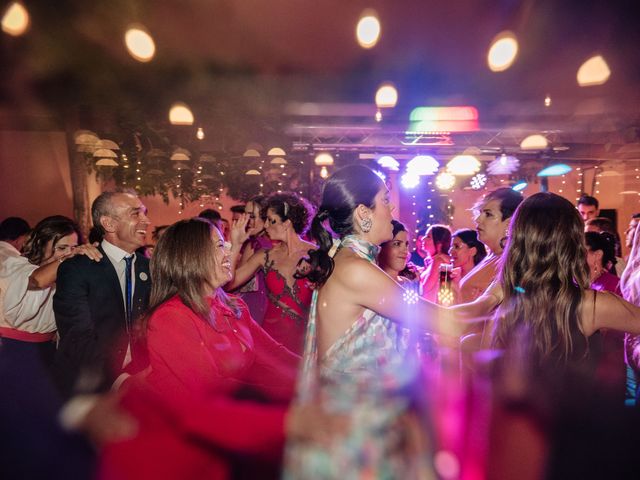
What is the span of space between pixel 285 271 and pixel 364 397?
7.02ft

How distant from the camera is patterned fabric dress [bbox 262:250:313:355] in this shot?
3324 millimetres

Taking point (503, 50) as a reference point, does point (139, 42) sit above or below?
above

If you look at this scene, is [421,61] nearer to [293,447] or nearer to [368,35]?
[368,35]

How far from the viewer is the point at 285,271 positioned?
11.3 feet

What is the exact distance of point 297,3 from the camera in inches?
176

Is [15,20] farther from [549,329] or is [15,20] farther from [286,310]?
[549,329]

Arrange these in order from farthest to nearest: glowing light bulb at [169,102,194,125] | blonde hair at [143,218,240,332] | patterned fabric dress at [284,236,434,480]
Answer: glowing light bulb at [169,102,194,125]
blonde hair at [143,218,240,332]
patterned fabric dress at [284,236,434,480]

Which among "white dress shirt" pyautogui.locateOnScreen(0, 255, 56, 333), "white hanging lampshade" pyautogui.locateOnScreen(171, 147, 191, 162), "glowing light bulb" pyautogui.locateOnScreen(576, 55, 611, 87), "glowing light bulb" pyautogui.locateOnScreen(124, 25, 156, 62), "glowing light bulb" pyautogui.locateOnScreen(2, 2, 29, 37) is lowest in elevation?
"white dress shirt" pyautogui.locateOnScreen(0, 255, 56, 333)

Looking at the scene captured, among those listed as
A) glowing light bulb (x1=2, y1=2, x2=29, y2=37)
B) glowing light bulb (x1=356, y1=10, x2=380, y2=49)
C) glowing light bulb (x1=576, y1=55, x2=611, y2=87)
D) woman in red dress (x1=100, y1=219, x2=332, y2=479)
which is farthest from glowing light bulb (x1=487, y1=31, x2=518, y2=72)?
glowing light bulb (x1=2, y1=2, x2=29, y2=37)

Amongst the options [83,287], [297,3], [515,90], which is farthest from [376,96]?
[83,287]

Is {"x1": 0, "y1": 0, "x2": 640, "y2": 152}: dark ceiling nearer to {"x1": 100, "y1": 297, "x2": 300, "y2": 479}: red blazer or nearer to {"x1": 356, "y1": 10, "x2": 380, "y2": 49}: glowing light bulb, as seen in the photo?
{"x1": 356, "y1": 10, "x2": 380, "y2": 49}: glowing light bulb

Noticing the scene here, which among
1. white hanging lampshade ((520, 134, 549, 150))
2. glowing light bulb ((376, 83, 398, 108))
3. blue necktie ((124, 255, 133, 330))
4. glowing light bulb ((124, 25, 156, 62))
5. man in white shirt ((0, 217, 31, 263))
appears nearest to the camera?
blue necktie ((124, 255, 133, 330))

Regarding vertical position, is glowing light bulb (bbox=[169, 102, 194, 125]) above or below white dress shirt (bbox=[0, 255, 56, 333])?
above

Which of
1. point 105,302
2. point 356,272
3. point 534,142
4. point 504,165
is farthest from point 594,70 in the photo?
point 105,302
